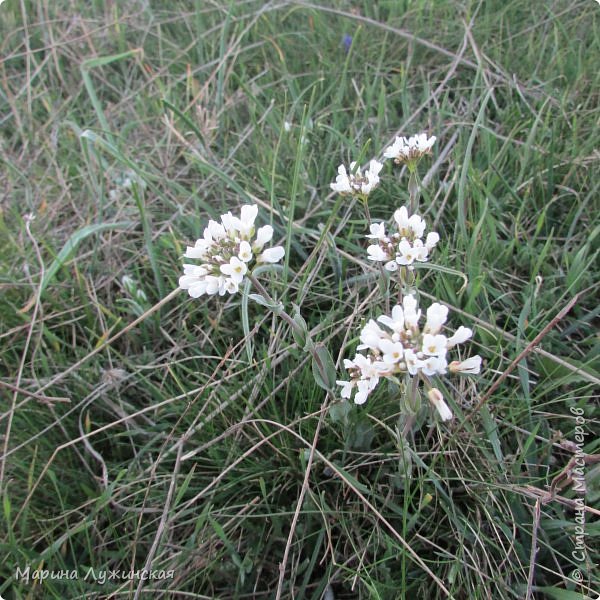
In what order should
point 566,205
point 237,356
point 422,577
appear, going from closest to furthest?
point 422,577
point 237,356
point 566,205

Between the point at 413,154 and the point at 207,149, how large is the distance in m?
1.41

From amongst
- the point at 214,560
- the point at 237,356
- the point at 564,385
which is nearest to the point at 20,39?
the point at 237,356

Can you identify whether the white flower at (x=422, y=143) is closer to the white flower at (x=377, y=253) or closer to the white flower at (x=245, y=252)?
the white flower at (x=377, y=253)

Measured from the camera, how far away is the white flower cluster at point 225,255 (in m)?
1.65

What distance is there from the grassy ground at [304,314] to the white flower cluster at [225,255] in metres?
0.39

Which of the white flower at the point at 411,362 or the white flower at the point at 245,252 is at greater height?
the white flower at the point at 245,252

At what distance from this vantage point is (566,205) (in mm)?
2637

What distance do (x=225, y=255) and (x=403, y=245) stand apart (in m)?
0.53

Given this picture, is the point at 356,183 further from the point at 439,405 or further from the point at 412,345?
the point at 439,405

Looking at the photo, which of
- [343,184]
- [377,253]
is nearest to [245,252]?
[377,253]

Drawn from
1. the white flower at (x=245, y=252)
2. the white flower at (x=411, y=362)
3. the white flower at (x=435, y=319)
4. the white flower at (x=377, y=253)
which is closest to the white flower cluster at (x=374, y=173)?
the white flower at (x=377, y=253)

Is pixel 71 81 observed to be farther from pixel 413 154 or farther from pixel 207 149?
pixel 413 154

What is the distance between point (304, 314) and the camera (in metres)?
2.48

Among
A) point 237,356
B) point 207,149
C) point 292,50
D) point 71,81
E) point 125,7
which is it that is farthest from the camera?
point 125,7
